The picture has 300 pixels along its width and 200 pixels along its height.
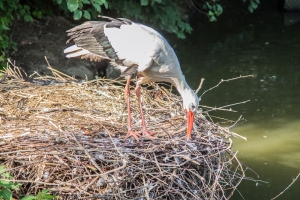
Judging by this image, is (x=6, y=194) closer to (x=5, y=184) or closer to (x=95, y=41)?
(x=5, y=184)

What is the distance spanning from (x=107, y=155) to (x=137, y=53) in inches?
42.4

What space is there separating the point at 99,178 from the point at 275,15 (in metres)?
11.8

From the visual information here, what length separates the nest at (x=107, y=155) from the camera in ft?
13.8

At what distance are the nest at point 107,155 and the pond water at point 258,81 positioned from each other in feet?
5.68

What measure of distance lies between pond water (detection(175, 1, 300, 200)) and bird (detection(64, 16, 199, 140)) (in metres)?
1.83

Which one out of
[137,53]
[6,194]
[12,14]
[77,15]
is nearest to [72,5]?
[77,15]

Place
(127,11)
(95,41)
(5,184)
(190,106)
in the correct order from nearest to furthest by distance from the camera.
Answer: (5,184)
(190,106)
(95,41)
(127,11)

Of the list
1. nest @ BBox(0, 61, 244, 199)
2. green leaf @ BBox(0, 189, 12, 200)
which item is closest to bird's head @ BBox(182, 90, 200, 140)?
nest @ BBox(0, 61, 244, 199)

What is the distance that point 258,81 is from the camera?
31.6 feet

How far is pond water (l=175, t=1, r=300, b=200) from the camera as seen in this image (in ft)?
22.2

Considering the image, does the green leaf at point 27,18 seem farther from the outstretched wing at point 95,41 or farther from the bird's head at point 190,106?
the bird's head at point 190,106

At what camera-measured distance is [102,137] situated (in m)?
4.79

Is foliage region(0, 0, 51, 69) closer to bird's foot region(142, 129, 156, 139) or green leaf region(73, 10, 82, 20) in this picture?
green leaf region(73, 10, 82, 20)

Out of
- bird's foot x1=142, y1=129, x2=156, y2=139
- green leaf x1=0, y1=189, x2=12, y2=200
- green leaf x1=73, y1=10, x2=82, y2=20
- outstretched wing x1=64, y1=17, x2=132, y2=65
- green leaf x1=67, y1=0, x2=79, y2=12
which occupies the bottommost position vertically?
bird's foot x1=142, y1=129, x2=156, y2=139
